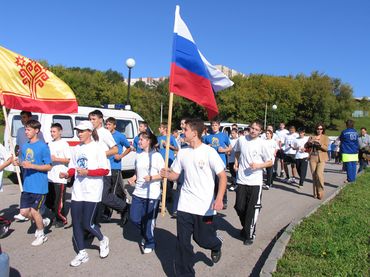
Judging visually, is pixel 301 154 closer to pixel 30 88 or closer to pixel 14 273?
pixel 30 88

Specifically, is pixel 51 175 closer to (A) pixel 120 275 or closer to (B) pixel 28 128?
(B) pixel 28 128

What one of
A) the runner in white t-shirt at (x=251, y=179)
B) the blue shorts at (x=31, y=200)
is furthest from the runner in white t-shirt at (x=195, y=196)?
the blue shorts at (x=31, y=200)

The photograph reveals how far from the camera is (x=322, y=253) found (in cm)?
520

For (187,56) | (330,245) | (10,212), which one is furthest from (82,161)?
(330,245)

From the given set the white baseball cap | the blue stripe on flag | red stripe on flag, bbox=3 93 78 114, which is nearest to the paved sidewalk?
the white baseball cap

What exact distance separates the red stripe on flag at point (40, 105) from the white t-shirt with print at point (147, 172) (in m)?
2.13

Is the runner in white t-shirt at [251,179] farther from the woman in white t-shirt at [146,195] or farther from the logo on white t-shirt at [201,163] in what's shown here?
the logo on white t-shirt at [201,163]

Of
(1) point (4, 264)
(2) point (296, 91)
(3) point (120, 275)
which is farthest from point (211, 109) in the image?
(2) point (296, 91)

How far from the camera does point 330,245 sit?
215 inches

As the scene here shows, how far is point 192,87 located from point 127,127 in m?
7.19

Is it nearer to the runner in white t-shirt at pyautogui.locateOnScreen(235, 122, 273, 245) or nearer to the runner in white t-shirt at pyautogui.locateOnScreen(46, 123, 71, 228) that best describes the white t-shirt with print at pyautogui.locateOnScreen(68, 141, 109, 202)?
the runner in white t-shirt at pyautogui.locateOnScreen(46, 123, 71, 228)

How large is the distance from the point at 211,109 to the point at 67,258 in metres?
2.97

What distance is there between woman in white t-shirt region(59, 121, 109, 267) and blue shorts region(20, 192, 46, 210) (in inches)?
41.1

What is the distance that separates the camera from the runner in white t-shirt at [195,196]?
168 inches
